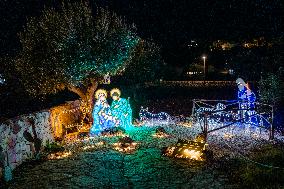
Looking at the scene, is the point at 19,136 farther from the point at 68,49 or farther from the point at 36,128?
the point at 68,49

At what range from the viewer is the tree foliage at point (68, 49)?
2019 centimetres

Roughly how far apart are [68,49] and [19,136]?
706cm

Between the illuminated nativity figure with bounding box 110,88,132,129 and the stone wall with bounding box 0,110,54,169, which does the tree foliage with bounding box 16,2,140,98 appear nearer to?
the illuminated nativity figure with bounding box 110,88,132,129

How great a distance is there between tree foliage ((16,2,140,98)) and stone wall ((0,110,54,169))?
13.0 ft

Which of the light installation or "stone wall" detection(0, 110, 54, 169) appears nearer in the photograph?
"stone wall" detection(0, 110, 54, 169)

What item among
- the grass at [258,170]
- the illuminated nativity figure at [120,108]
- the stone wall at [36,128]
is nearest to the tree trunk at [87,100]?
the stone wall at [36,128]

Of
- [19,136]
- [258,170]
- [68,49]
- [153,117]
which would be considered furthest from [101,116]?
[258,170]

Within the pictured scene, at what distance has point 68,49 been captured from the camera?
65.9 ft

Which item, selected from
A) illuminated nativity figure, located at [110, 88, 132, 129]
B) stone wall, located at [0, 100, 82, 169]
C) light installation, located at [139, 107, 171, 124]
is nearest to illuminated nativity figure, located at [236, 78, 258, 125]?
light installation, located at [139, 107, 171, 124]

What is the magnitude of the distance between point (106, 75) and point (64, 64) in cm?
296

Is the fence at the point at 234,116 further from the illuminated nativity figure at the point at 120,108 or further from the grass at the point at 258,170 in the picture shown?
the illuminated nativity figure at the point at 120,108

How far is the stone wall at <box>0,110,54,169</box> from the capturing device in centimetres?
1318

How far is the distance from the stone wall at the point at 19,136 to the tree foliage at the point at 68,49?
3.97 m

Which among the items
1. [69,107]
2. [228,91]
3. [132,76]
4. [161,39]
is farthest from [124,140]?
[161,39]
